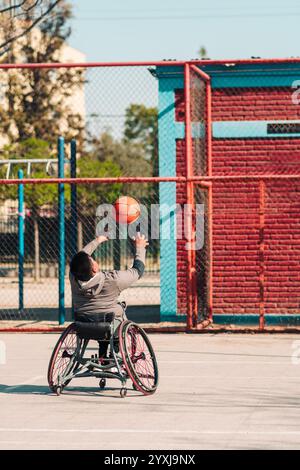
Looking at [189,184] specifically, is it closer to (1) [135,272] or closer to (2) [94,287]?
(1) [135,272]

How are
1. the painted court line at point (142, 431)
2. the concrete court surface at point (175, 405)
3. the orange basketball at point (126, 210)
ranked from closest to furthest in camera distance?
the concrete court surface at point (175, 405)
the painted court line at point (142, 431)
the orange basketball at point (126, 210)

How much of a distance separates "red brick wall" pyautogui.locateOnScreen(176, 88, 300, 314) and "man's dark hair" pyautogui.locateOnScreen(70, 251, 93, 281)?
7623 mm

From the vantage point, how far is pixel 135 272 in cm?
1080

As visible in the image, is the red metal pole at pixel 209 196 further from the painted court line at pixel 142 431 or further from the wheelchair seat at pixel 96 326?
the painted court line at pixel 142 431

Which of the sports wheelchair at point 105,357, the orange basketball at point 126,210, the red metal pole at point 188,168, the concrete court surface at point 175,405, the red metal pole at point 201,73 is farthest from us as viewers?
the red metal pole at point 201,73

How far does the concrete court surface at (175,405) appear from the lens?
845cm

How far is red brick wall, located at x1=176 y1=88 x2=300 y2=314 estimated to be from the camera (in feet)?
59.2

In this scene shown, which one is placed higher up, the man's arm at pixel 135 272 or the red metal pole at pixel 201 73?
the red metal pole at pixel 201 73

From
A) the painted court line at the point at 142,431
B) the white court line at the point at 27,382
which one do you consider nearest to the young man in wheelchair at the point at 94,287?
the white court line at the point at 27,382

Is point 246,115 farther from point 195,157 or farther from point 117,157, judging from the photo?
point 117,157

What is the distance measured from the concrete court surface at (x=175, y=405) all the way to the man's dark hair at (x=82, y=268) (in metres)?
1.12

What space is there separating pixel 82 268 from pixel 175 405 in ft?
5.02
